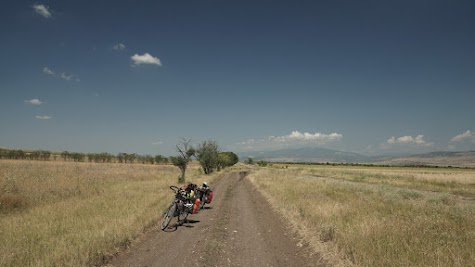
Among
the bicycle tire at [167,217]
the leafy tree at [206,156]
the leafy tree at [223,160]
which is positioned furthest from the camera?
the leafy tree at [223,160]

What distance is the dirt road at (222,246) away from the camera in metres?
9.22

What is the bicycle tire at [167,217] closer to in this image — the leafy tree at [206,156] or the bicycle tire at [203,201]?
the bicycle tire at [203,201]

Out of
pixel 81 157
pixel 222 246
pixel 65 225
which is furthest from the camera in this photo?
pixel 81 157

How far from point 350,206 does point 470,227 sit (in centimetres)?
642

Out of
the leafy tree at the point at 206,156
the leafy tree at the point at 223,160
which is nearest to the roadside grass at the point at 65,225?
the leafy tree at the point at 206,156

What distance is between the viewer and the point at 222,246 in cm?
1073

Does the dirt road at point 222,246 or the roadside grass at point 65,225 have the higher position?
the roadside grass at point 65,225

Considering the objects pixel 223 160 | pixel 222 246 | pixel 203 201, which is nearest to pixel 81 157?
pixel 223 160

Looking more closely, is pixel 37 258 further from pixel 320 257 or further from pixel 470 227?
pixel 470 227

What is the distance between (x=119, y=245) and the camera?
10.4 m

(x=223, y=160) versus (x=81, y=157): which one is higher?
(x=81, y=157)

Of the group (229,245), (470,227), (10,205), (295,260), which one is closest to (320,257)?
(295,260)

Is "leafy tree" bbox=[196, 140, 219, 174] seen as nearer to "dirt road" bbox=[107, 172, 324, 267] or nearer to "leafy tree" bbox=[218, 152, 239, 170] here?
"leafy tree" bbox=[218, 152, 239, 170]

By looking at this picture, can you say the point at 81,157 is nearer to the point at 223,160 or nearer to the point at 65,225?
the point at 223,160
